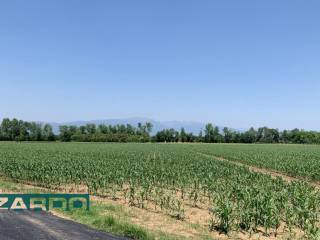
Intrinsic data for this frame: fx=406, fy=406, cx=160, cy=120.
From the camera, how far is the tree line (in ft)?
486

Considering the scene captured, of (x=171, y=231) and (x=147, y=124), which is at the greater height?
(x=147, y=124)

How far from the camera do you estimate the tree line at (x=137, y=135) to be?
148 meters

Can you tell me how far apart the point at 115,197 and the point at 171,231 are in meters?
6.79

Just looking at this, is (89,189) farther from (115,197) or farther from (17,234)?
(17,234)

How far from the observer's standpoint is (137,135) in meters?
158

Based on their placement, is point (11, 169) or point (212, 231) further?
point (11, 169)

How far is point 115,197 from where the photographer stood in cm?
1775

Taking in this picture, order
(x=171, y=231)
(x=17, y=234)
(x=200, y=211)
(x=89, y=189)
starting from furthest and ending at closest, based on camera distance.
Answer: (x=89, y=189) < (x=200, y=211) < (x=171, y=231) < (x=17, y=234)

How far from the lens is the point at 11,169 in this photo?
87.0ft

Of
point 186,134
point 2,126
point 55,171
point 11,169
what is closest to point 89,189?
point 55,171

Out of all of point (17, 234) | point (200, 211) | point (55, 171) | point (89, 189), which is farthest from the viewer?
point (55, 171)

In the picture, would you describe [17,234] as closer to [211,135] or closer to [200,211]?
[200,211]

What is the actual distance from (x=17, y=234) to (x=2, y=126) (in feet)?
524

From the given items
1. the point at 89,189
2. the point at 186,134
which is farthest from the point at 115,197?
the point at 186,134
